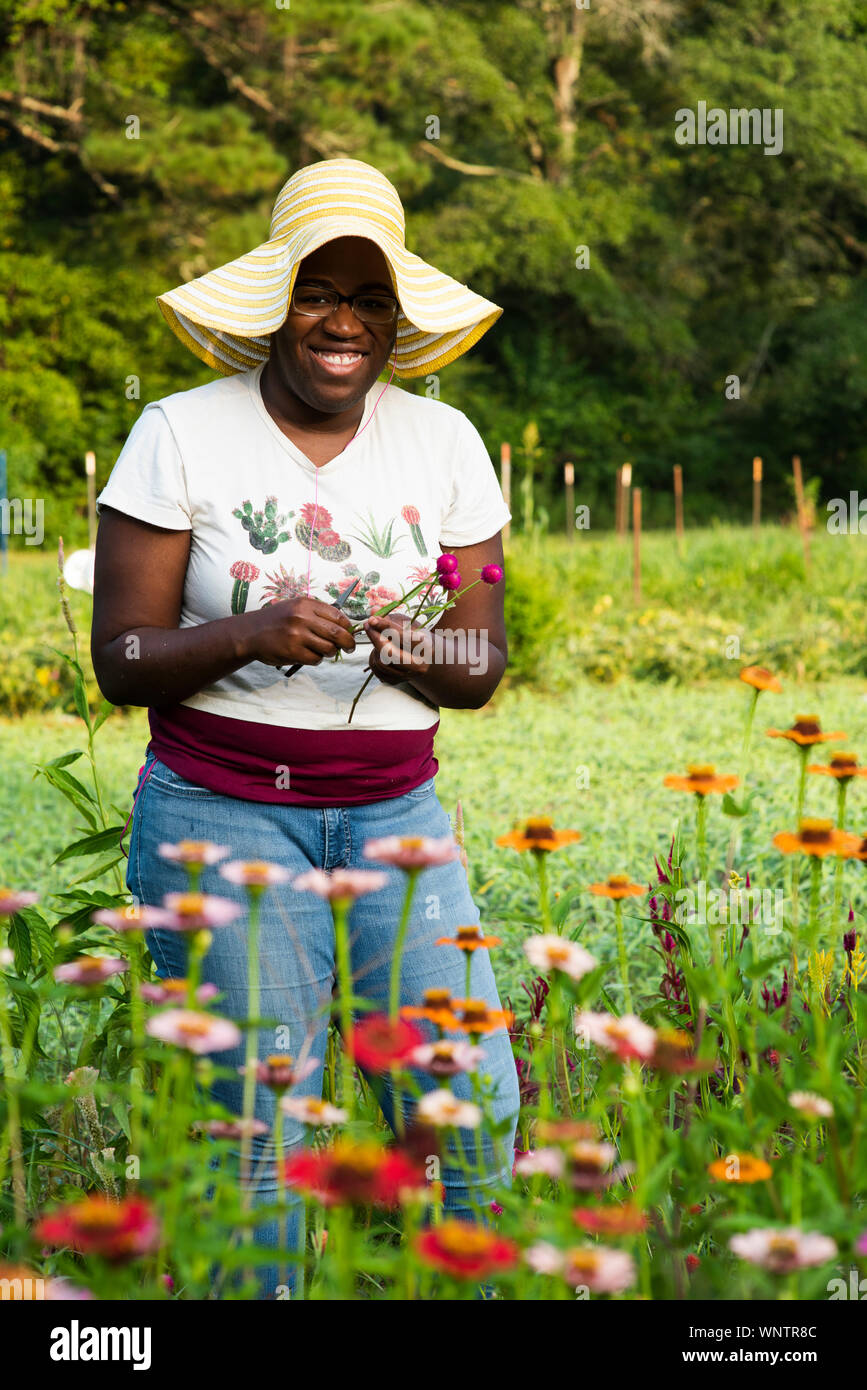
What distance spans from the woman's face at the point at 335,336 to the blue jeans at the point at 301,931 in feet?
1.54

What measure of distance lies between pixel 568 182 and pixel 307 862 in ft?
74.8

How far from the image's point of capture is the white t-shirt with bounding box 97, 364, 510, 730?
1.54m

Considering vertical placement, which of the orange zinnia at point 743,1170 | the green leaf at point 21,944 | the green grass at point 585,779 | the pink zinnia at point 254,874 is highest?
the pink zinnia at point 254,874

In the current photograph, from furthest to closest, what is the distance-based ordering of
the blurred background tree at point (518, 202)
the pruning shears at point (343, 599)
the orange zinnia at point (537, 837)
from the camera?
the blurred background tree at point (518, 202), the pruning shears at point (343, 599), the orange zinnia at point (537, 837)

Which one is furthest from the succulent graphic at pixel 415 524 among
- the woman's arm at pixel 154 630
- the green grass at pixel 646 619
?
the green grass at pixel 646 619

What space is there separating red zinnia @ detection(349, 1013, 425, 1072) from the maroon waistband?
729 millimetres

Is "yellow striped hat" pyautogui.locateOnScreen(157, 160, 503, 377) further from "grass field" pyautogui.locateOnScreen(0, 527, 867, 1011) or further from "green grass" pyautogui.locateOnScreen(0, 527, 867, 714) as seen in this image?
"green grass" pyautogui.locateOnScreen(0, 527, 867, 714)

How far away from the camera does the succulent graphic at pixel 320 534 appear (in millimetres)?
1567

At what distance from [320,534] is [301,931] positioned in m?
0.45

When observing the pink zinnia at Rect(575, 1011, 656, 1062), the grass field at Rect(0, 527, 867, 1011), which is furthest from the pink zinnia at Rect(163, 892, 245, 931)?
the grass field at Rect(0, 527, 867, 1011)

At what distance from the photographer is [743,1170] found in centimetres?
87

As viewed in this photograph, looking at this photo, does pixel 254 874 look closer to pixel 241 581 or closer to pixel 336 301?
pixel 241 581

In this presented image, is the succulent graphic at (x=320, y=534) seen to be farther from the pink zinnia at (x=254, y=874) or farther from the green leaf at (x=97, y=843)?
the pink zinnia at (x=254, y=874)
